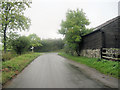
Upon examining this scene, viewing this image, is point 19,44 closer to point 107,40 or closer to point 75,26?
point 75,26

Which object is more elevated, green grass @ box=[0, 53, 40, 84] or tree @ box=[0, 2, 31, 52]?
tree @ box=[0, 2, 31, 52]

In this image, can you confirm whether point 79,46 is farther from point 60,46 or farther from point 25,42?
point 60,46

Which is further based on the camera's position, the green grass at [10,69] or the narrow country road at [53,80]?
the green grass at [10,69]

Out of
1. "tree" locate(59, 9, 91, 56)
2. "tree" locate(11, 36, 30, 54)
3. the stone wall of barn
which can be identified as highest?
Answer: "tree" locate(59, 9, 91, 56)

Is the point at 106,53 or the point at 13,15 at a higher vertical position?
the point at 13,15

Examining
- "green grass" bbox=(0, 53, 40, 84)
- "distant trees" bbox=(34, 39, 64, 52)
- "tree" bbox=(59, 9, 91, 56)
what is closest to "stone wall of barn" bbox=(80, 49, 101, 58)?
"tree" bbox=(59, 9, 91, 56)

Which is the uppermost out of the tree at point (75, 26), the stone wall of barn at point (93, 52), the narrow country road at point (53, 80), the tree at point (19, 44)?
the tree at point (75, 26)

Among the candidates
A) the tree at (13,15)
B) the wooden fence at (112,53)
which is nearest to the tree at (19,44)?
the tree at (13,15)

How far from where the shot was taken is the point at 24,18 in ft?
67.9

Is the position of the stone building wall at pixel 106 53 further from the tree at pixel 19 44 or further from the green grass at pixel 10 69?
the tree at pixel 19 44

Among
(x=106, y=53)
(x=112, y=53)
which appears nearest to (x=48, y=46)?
(x=106, y=53)

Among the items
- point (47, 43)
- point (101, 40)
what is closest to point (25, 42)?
point (101, 40)

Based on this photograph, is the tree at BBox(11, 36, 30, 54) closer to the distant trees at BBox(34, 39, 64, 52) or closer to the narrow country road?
the narrow country road

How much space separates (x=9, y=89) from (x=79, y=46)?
666 inches
